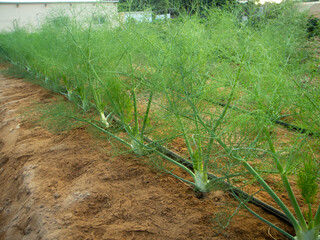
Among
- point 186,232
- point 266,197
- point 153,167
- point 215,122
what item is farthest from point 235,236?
point 153,167

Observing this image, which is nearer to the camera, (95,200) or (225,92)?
(225,92)

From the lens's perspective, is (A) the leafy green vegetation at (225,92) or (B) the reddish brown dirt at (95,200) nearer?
(A) the leafy green vegetation at (225,92)

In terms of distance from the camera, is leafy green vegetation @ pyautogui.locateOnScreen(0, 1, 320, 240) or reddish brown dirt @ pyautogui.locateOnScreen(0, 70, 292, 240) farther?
reddish brown dirt @ pyautogui.locateOnScreen(0, 70, 292, 240)

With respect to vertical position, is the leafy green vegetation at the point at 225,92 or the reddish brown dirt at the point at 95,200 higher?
the leafy green vegetation at the point at 225,92

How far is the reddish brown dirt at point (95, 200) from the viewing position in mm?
2037

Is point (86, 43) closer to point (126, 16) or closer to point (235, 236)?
point (126, 16)

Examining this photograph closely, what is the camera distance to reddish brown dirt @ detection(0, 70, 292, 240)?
204 cm

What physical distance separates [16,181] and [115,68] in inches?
66.5

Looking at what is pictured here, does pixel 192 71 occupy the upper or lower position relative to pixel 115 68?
upper

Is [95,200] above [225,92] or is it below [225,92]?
below

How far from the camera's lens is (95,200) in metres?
2.46

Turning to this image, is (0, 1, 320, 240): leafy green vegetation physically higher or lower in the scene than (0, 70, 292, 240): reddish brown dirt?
higher

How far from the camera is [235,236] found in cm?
189

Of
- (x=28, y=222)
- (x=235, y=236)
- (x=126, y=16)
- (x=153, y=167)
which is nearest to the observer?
(x=235, y=236)
